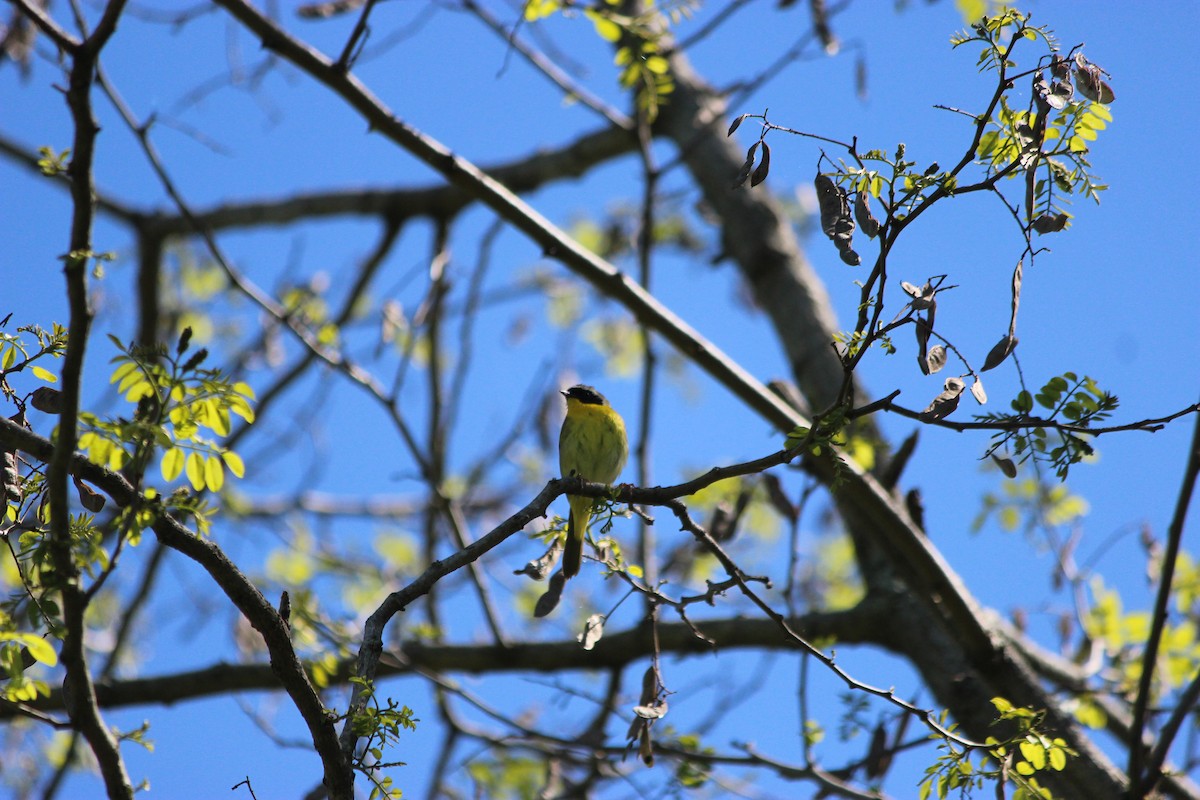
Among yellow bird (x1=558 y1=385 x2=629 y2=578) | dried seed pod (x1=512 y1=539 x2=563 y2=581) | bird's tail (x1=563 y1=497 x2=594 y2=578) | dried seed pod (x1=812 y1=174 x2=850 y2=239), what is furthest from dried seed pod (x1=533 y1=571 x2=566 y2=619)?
yellow bird (x1=558 y1=385 x2=629 y2=578)

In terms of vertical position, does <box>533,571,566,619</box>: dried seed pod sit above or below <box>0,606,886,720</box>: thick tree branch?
below

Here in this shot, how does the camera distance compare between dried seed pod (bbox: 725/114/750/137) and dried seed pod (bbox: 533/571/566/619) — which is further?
dried seed pod (bbox: 533/571/566/619)

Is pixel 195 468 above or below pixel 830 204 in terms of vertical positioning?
below

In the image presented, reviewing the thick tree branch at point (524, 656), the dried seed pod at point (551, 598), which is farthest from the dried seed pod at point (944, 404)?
the thick tree branch at point (524, 656)

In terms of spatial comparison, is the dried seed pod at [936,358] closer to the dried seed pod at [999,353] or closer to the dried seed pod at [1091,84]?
the dried seed pod at [999,353]

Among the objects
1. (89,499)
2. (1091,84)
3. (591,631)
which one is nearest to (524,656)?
(591,631)

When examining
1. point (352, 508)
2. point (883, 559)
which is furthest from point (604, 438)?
point (352, 508)

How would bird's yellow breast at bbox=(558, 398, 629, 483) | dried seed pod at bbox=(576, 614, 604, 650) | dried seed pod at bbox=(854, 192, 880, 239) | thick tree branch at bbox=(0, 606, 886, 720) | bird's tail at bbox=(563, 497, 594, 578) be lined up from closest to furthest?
1. dried seed pod at bbox=(854, 192, 880, 239)
2. dried seed pod at bbox=(576, 614, 604, 650)
3. bird's tail at bbox=(563, 497, 594, 578)
4. thick tree branch at bbox=(0, 606, 886, 720)
5. bird's yellow breast at bbox=(558, 398, 629, 483)

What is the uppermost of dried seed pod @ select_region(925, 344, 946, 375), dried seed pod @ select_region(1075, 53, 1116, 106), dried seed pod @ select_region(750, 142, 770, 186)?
dried seed pod @ select_region(750, 142, 770, 186)

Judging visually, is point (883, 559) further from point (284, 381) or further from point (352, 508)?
point (352, 508)

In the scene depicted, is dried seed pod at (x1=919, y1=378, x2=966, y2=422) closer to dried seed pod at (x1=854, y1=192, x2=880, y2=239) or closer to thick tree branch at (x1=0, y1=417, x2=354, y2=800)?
dried seed pod at (x1=854, y1=192, x2=880, y2=239)

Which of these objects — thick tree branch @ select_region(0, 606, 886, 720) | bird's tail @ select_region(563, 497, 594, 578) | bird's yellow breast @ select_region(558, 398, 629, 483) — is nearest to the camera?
bird's tail @ select_region(563, 497, 594, 578)

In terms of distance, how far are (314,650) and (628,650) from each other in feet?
5.63

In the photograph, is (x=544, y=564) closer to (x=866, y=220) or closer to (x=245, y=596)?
(x=245, y=596)
